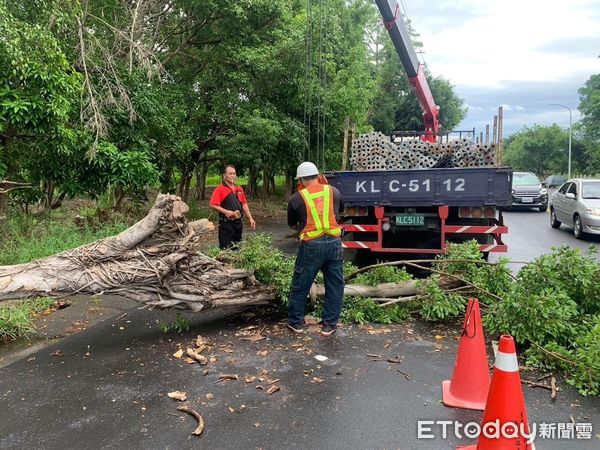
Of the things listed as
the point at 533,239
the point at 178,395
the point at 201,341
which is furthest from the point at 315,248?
the point at 533,239

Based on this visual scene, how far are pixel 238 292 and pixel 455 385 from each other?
2.40 metres

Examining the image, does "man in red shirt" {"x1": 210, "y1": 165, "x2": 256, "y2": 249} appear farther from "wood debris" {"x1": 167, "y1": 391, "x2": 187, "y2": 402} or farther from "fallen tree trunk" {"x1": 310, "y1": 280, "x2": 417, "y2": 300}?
"wood debris" {"x1": 167, "y1": 391, "x2": 187, "y2": 402}

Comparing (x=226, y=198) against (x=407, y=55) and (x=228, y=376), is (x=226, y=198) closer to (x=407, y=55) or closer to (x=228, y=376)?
(x=228, y=376)

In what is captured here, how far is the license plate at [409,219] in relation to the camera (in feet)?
Result: 24.6

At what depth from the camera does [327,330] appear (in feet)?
15.8

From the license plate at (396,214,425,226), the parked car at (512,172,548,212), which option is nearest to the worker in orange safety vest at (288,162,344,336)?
the license plate at (396,214,425,226)

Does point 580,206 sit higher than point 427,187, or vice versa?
point 427,187

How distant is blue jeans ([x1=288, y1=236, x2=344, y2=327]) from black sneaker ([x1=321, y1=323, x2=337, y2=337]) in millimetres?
30

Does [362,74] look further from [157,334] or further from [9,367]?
[9,367]

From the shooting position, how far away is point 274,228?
48.2 feet

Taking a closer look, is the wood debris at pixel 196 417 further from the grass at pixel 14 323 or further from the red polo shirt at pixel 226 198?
the red polo shirt at pixel 226 198

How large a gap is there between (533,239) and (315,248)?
29.2ft

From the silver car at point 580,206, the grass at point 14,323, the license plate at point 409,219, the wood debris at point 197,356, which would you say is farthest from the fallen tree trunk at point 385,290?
the silver car at point 580,206

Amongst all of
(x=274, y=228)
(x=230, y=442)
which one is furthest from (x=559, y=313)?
(x=274, y=228)
